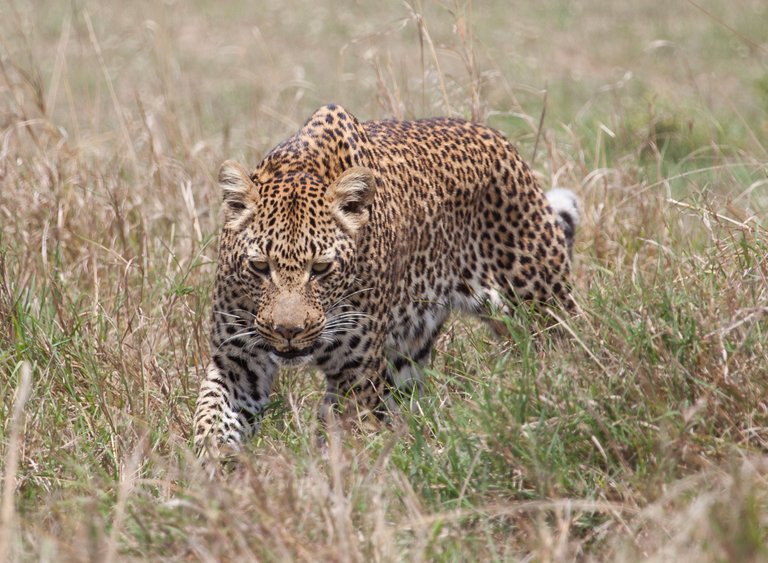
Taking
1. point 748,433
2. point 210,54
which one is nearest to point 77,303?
point 748,433

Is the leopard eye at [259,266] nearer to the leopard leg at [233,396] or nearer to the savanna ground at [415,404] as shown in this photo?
the leopard leg at [233,396]

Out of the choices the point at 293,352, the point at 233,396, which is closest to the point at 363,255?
the point at 293,352

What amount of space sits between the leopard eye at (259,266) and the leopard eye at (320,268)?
21cm

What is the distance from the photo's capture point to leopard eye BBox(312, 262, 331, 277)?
554 cm

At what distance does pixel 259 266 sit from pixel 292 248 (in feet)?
0.57

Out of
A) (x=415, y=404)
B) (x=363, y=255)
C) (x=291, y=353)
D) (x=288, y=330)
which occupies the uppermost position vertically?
(x=363, y=255)

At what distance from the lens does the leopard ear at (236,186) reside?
5629 millimetres

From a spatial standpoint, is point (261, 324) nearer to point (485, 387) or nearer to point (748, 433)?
point (485, 387)

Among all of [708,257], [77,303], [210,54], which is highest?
[708,257]

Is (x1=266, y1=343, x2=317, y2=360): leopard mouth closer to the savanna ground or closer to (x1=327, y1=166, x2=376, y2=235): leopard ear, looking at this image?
the savanna ground

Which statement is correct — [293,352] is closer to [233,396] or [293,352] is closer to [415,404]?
[233,396]

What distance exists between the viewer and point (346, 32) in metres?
20.2

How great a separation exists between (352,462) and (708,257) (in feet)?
6.83

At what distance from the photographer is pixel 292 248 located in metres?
5.47
